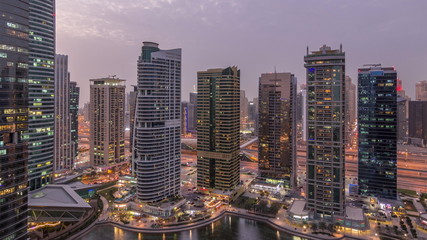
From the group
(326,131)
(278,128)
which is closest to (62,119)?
(278,128)

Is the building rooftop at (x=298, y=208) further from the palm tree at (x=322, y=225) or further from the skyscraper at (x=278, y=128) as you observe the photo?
the skyscraper at (x=278, y=128)

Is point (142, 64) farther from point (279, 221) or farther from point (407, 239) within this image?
point (407, 239)

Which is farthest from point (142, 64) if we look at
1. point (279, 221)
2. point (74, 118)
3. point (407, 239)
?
point (407, 239)

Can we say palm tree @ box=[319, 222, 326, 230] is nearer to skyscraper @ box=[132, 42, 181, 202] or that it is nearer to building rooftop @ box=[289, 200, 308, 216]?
building rooftop @ box=[289, 200, 308, 216]

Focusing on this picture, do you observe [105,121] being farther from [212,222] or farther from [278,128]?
[278,128]

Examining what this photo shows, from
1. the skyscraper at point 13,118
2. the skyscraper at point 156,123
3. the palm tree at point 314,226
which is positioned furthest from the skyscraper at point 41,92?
the palm tree at point 314,226

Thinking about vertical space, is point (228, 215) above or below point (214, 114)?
below

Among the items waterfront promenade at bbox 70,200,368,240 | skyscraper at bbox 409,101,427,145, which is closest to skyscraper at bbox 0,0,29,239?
waterfront promenade at bbox 70,200,368,240
